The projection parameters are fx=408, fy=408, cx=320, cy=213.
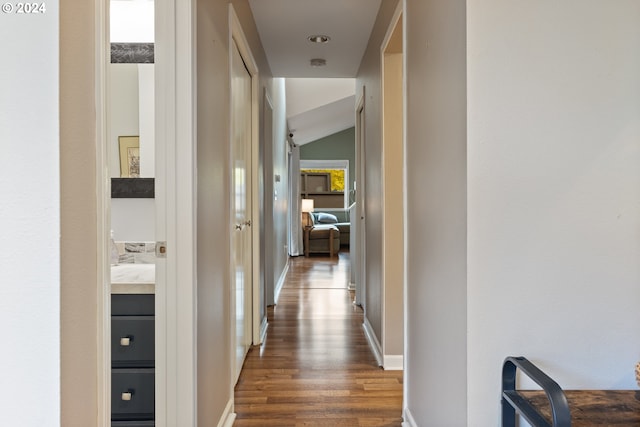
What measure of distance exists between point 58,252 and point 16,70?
0.32 meters

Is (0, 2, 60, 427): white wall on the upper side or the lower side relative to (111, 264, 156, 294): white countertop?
upper

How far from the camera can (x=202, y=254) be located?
1.60m

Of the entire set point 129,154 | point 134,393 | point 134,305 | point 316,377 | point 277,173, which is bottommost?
point 316,377

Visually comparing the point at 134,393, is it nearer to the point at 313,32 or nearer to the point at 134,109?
the point at 134,109

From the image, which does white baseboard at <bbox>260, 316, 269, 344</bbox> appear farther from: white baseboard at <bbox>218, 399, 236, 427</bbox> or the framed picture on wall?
the framed picture on wall

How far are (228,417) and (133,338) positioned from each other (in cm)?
70

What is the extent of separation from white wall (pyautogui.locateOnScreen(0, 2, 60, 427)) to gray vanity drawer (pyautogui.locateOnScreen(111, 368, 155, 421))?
976 millimetres

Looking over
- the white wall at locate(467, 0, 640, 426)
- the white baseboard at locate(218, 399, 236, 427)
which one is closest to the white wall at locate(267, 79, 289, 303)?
the white baseboard at locate(218, 399, 236, 427)

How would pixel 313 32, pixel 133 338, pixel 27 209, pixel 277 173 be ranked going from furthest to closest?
pixel 277 173, pixel 313 32, pixel 133 338, pixel 27 209

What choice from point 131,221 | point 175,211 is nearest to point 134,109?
point 131,221

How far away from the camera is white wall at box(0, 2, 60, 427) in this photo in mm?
689

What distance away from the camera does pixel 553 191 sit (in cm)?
118

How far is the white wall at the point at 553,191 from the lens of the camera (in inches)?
45.9

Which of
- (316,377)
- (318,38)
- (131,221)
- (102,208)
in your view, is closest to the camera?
(102,208)
